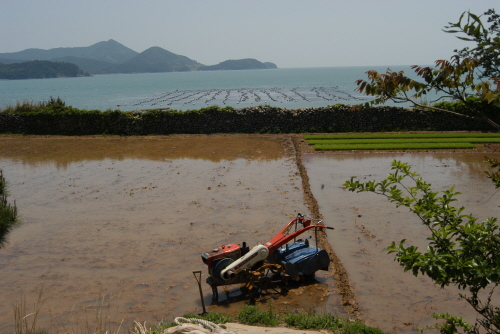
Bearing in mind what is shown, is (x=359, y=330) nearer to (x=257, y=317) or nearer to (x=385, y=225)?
(x=257, y=317)

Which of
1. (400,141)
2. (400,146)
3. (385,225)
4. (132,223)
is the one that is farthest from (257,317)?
(400,141)

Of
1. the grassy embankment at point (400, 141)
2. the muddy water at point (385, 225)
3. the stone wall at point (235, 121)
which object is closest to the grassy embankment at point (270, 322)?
the muddy water at point (385, 225)

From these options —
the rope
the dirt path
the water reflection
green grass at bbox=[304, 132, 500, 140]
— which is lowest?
the dirt path

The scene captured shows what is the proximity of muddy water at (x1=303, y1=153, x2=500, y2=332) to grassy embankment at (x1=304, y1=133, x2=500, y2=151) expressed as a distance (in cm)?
123

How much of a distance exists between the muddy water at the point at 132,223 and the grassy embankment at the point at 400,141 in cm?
290

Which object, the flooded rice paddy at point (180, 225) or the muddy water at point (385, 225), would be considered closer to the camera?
the muddy water at point (385, 225)

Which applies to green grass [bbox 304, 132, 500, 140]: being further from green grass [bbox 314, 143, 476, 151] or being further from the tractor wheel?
the tractor wheel

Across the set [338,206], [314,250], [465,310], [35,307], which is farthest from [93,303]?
[338,206]

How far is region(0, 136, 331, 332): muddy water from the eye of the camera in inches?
311

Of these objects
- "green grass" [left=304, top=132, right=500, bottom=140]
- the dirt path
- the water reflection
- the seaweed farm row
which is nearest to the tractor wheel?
the dirt path

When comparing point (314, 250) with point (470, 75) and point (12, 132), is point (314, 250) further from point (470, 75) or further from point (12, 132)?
point (12, 132)

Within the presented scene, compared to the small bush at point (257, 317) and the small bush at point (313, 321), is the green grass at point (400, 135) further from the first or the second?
the small bush at point (313, 321)

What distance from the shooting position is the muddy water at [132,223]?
311 inches

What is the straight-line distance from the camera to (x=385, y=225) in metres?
11.4
